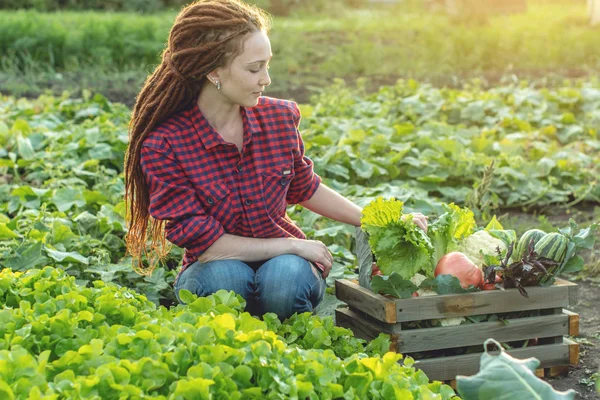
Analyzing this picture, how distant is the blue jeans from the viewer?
3170mm

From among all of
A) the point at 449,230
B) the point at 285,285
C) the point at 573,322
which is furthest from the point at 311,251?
the point at 573,322

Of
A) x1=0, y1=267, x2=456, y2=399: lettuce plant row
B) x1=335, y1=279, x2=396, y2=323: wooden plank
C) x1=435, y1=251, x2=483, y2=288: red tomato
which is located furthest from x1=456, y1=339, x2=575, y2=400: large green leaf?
x1=435, y1=251, x2=483, y2=288: red tomato

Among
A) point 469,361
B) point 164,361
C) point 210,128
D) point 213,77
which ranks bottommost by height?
point 469,361

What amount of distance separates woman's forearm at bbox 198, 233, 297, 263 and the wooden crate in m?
0.30

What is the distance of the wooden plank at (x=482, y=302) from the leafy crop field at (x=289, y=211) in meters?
0.17

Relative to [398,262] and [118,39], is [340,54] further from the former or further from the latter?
[398,262]

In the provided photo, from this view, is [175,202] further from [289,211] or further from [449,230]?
[289,211]

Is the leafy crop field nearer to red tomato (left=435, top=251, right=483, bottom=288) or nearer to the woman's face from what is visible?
red tomato (left=435, top=251, right=483, bottom=288)

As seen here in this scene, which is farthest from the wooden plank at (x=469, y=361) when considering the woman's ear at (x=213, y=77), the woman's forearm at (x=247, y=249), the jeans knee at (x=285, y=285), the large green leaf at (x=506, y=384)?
the woman's ear at (x=213, y=77)

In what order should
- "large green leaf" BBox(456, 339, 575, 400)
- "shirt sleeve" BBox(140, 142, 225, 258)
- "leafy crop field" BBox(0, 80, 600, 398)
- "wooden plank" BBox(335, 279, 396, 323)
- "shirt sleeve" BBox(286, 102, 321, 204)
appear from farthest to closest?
"shirt sleeve" BBox(286, 102, 321, 204) → "shirt sleeve" BBox(140, 142, 225, 258) → "wooden plank" BBox(335, 279, 396, 323) → "leafy crop field" BBox(0, 80, 600, 398) → "large green leaf" BBox(456, 339, 575, 400)

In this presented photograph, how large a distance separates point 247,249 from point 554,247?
44.4 inches

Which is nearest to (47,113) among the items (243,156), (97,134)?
(97,134)

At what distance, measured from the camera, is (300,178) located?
11.3 feet

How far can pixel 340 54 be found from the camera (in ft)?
37.0
